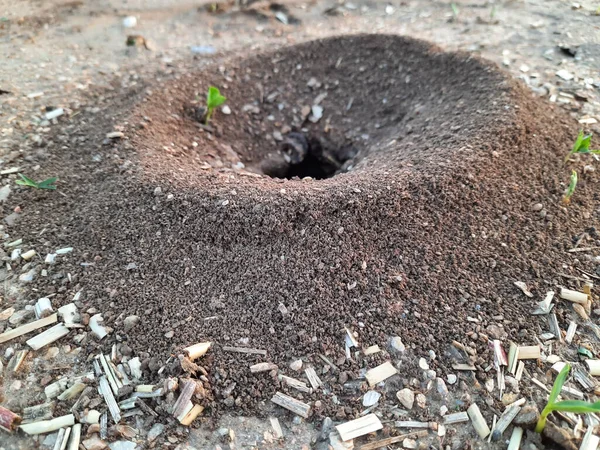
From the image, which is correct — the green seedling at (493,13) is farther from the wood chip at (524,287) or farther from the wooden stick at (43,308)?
the wooden stick at (43,308)

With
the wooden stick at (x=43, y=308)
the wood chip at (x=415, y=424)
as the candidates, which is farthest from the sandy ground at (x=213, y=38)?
the wood chip at (x=415, y=424)

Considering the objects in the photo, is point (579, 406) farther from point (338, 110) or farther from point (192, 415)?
point (338, 110)

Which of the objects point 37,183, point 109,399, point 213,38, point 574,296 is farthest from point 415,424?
point 213,38

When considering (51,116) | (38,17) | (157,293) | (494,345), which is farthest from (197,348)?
(38,17)

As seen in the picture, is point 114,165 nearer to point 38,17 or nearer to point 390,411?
point 390,411

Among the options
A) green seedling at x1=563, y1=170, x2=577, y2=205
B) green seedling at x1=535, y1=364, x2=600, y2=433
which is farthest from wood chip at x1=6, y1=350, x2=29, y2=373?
green seedling at x1=563, y1=170, x2=577, y2=205
